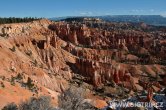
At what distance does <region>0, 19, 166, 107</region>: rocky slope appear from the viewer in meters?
58.4

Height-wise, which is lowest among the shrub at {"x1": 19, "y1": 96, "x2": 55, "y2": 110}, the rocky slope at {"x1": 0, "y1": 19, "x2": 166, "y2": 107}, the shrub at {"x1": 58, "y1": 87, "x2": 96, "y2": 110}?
the rocky slope at {"x1": 0, "y1": 19, "x2": 166, "y2": 107}

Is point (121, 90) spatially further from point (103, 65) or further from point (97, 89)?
point (103, 65)

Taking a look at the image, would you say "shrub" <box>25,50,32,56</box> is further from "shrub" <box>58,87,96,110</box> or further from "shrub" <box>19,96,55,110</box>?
"shrub" <box>19,96,55,110</box>

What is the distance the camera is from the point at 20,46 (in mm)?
87625

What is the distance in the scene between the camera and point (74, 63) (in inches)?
3942

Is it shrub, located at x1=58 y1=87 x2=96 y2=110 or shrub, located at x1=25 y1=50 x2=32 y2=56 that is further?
shrub, located at x1=25 y1=50 x2=32 y2=56

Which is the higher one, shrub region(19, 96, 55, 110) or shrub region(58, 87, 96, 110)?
shrub region(19, 96, 55, 110)

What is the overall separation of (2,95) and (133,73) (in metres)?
76.8

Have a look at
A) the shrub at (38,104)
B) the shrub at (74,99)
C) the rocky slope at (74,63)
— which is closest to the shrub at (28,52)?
the rocky slope at (74,63)

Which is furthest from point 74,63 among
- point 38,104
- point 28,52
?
point 38,104

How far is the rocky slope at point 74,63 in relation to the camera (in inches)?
2299

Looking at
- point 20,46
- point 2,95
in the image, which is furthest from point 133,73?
point 2,95

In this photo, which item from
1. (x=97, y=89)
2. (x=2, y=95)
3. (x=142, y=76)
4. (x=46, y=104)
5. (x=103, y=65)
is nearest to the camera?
(x=46, y=104)

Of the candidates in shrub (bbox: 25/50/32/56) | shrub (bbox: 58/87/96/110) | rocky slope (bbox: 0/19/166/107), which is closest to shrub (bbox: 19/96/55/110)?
→ shrub (bbox: 58/87/96/110)
